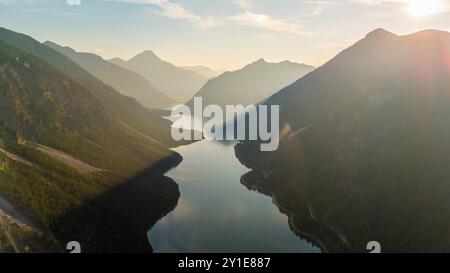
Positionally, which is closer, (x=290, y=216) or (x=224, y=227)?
(x=224, y=227)

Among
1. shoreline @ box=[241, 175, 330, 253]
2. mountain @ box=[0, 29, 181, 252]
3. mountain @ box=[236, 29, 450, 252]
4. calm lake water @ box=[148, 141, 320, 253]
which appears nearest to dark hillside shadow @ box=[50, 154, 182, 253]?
mountain @ box=[0, 29, 181, 252]

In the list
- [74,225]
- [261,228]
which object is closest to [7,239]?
[74,225]

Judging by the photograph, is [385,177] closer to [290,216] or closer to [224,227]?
[290,216]

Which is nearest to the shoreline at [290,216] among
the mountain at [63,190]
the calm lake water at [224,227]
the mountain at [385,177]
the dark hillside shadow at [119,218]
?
the mountain at [385,177]

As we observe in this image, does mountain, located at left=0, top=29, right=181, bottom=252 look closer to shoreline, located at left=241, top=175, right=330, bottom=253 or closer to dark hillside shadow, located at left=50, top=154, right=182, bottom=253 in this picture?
dark hillside shadow, located at left=50, top=154, right=182, bottom=253

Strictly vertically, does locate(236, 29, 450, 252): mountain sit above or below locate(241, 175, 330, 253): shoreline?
above

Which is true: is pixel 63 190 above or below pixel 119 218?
above

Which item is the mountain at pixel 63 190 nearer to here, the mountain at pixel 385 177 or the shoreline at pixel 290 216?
the shoreline at pixel 290 216

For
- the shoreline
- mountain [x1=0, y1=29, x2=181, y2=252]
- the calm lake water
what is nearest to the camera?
mountain [x1=0, y1=29, x2=181, y2=252]

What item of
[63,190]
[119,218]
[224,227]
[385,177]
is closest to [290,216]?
[224,227]

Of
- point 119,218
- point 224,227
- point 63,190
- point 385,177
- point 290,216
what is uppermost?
point 385,177

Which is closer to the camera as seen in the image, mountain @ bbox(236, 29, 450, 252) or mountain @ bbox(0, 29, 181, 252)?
mountain @ bbox(0, 29, 181, 252)

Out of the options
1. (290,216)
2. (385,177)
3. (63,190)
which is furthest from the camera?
(290,216)

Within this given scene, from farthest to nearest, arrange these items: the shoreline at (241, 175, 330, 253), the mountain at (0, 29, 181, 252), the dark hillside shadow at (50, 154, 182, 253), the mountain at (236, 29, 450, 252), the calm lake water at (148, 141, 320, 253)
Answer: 1. the shoreline at (241, 175, 330, 253)
2. the mountain at (236, 29, 450, 252)
3. the calm lake water at (148, 141, 320, 253)
4. the dark hillside shadow at (50, 154, 182, 253)
5. the mountain at (0, 29, 181, 252)
